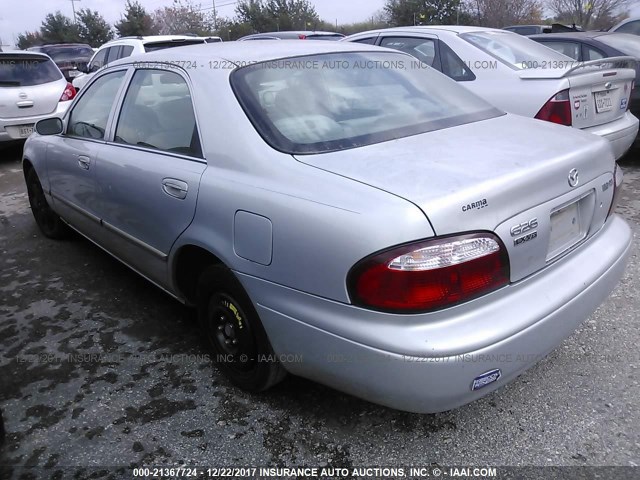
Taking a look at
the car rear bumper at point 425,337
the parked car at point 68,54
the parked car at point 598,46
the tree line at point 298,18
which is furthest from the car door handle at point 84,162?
the tree line at point 298,18

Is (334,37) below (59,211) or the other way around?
the other way around

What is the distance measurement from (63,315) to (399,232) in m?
2.56

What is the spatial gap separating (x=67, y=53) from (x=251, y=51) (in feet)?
56.8

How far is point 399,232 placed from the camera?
68.3 inches

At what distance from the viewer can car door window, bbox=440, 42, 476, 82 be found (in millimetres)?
5066

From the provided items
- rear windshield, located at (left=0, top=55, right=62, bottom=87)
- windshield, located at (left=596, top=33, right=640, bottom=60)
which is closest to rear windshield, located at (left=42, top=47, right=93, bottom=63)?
rear windshield, located at (left=0, top=55, right=62, bottom=87)

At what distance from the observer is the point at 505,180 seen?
6.24 ft

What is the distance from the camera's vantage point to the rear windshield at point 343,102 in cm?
231

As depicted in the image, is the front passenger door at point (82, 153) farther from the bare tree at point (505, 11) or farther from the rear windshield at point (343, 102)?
the bare tree at point (505, 11)

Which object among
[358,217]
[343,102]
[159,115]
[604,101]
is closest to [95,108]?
[159,115]

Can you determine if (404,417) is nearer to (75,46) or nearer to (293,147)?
(293,147)

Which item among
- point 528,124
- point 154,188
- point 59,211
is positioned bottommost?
point 59,211

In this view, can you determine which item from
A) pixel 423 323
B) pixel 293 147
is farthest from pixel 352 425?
pixel 293 147

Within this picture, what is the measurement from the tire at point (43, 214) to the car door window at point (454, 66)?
373 cm
